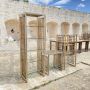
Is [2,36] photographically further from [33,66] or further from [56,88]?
[56,88]

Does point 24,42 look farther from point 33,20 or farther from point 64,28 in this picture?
point 64,28

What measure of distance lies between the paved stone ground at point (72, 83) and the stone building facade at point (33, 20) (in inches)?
132

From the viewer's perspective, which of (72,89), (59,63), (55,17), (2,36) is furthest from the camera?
(55,17)

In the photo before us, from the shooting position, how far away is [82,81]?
12.9 feet

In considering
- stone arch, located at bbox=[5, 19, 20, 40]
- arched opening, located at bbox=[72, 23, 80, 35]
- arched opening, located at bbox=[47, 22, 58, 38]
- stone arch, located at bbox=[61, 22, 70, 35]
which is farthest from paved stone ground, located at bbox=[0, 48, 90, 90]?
arched opening, located at bbox=[72, 23, 80, 35]

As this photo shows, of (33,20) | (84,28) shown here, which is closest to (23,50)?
(33,20)

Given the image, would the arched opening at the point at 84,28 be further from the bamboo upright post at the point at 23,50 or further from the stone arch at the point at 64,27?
the bamboo upright post at the point at 23,50

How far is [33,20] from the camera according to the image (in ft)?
38.5

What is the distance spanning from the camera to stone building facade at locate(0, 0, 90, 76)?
9.94 m

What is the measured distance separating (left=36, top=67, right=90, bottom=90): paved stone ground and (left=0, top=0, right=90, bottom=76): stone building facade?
11.0 feet

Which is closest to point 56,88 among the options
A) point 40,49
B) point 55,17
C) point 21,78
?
point 21,78

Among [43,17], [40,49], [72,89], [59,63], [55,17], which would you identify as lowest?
[72,89]

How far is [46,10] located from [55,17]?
4.14ft

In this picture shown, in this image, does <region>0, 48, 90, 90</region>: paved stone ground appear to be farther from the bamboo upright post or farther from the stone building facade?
the stone building facade
